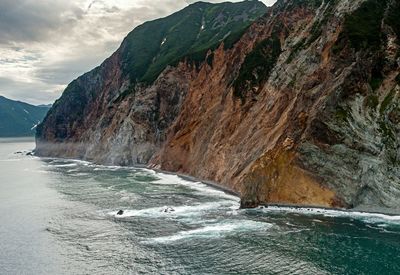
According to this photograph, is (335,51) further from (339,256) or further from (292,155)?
(339,256)

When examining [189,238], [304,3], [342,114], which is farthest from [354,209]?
[304,3]

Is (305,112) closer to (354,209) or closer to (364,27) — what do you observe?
(354,209)

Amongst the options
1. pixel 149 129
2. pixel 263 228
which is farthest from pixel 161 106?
pixel 263 228

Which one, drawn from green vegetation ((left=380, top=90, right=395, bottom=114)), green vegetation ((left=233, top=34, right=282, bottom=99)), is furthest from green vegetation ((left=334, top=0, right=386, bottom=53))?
green vegetation ((left=233, top=34, right=282, bottom=99))

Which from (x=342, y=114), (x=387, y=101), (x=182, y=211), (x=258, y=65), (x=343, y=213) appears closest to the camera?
(x=343, y=213)

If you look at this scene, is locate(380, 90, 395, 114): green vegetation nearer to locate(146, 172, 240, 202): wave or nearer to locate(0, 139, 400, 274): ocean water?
locate(0, 139, 400, 274): ocean water

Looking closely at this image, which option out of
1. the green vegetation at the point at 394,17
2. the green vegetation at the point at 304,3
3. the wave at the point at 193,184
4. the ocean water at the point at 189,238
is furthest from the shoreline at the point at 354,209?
the green vegetation at the point at 304,3
